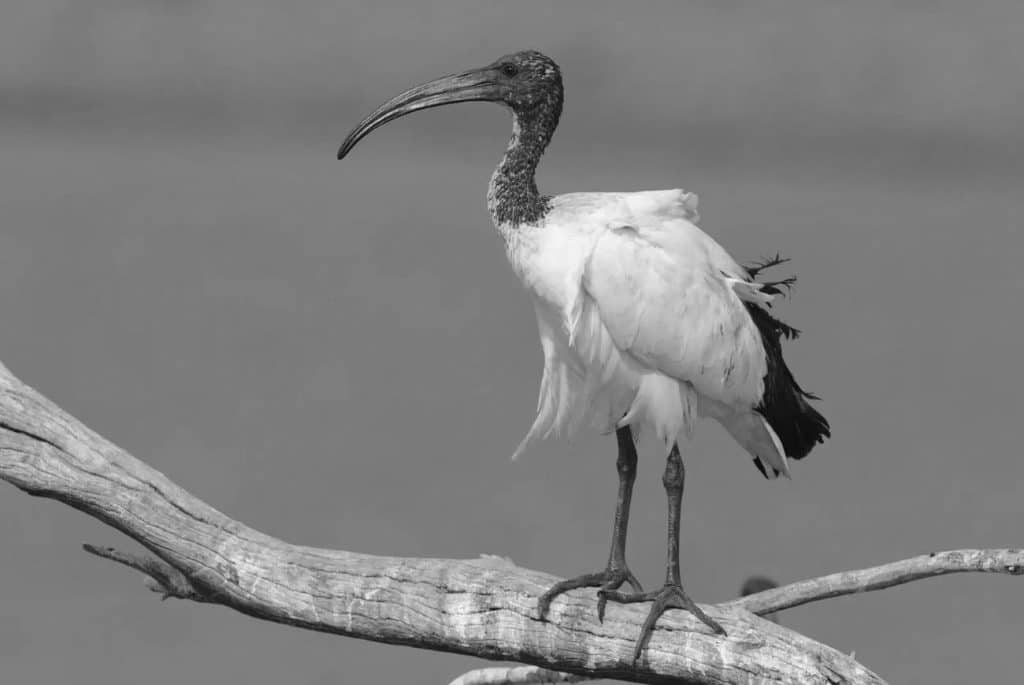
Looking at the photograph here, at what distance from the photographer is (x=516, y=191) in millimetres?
5250

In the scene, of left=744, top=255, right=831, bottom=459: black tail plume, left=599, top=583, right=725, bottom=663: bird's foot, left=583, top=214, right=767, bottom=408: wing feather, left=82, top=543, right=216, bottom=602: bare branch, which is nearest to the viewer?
left=599, top=583, right=725, bottom=663: bird's foot

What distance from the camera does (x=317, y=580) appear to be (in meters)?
4.70

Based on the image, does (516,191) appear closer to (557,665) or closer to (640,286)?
(640,286)

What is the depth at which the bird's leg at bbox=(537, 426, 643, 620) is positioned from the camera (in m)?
4.70

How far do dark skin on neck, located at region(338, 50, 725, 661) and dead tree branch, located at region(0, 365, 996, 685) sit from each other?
0.45 m

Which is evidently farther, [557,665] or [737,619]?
[557,665]

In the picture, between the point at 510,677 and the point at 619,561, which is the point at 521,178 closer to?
the point at 619,561

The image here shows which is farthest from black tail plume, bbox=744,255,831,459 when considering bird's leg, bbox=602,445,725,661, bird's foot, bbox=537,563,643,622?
bird's foot, bbox=537,563,643,622

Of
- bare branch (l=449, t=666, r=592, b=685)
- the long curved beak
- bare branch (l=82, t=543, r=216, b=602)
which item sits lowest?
bare branch (l=82, t=543, r=216, b=602)

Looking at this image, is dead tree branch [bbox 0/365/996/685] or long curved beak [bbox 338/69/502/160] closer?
dead tree branch [bbox 0/365/996/685]

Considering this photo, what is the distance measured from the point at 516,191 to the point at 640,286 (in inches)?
20.8

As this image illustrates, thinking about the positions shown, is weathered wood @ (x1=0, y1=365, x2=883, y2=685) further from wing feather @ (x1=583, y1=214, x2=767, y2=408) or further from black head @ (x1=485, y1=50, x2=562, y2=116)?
black head @ (x1=485, y1=50, x2=562, y2=116)

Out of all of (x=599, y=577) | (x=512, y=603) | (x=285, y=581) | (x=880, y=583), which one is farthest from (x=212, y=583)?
(x=880, y=583)

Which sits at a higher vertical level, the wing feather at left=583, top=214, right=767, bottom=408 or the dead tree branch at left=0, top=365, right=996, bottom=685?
the wing feather at left=583, top=214, right=767, bottom=408
